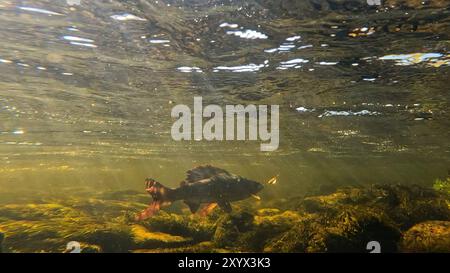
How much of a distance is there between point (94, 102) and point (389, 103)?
16275 millimetres

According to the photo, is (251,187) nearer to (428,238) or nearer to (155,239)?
(155,239)

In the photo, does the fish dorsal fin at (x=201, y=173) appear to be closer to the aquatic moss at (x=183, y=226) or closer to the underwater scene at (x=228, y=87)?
the underwater scene at (x=228, y=87)

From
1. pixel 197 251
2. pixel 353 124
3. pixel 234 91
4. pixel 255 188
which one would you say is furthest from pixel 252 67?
pixel 353 124

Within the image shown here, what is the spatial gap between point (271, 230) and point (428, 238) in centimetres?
543

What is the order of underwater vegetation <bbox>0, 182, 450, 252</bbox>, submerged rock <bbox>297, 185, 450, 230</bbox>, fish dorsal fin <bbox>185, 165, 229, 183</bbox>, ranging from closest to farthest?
fish dorsal fin <bbox>185, 165, 229, 183</bbox>, underwater vegetation <bbox>0, 182, 450, 252</bbox>, submerged rock <bbox>297, 185, 450, 230</bbox>

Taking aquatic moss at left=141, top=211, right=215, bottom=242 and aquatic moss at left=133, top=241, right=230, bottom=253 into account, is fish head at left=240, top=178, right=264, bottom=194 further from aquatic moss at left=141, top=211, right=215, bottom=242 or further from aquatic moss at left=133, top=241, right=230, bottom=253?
aquatic moss at left=141, top=211, right=215, bottom=242

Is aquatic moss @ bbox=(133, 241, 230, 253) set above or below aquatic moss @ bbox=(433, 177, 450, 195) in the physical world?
below

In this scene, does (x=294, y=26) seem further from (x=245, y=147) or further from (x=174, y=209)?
(x=245, y=147)

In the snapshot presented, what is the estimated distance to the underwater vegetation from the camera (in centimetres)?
1123

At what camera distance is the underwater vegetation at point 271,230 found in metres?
11.2

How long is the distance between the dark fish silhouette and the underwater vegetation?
2324mm

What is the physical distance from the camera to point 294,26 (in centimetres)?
1056

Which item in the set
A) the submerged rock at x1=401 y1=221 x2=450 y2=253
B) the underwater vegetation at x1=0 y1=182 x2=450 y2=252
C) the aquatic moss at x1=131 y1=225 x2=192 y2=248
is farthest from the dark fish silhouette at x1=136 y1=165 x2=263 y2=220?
the submerged rock at x1=401 y1=221 x2=450 y2=253

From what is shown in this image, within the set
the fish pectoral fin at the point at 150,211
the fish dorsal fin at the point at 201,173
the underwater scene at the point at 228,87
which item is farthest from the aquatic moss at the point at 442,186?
the fish pectoral fin at the point at 150,211
